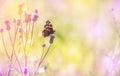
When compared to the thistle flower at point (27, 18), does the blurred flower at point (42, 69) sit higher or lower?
lower

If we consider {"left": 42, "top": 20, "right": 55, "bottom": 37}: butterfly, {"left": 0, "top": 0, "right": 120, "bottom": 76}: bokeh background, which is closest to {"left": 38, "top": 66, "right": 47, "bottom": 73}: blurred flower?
{"left": 0, "top": 0, "right": 120, "bottom": 76}: bokeh background

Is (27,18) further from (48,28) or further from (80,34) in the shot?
(80,34)

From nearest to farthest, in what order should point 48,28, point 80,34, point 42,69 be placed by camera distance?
point 48,28 → point 42,69 → point 80,34

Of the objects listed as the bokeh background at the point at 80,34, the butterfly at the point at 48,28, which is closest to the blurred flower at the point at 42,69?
the bokeh background at the point at 80,34

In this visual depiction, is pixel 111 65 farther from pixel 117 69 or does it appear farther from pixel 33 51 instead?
pixel 33 51

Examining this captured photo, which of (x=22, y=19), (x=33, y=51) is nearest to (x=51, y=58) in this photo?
(x=33, y=51)

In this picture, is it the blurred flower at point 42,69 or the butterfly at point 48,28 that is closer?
the butterfly at point 48,28

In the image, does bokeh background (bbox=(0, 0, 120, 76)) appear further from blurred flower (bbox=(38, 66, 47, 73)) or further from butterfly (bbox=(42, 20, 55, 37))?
butterfly (bbox=(42, 20, 55, 37))

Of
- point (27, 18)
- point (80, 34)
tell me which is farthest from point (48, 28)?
point (80, 34)

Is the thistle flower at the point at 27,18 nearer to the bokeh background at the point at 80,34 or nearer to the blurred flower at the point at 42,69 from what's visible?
the bokeh background at the point at 80,34
